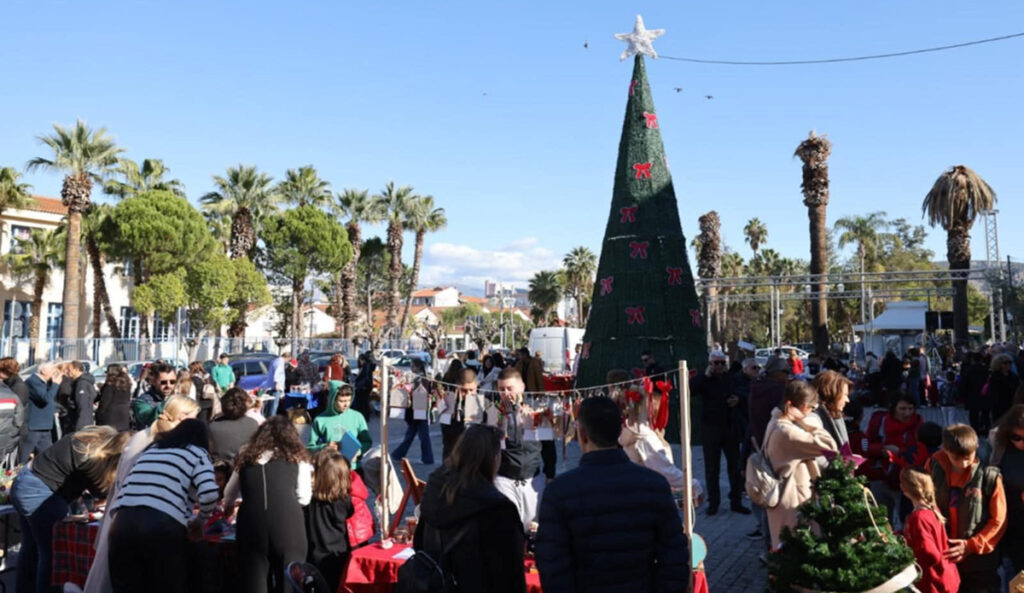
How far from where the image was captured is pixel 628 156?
14141 mm

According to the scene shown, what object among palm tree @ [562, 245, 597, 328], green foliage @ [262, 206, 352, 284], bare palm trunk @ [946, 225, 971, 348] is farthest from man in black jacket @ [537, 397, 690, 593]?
palm tree @ [562, 245, 597, 328]

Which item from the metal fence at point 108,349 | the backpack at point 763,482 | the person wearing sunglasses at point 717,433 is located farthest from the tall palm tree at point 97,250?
the backpack at point 763,482

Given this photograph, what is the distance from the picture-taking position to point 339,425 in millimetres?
6586

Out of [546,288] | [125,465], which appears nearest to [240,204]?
[125,465]

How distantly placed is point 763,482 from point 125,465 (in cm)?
386

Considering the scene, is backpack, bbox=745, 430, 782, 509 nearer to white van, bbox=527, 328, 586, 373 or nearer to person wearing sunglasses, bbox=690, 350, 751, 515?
person wearing sunglasses, bbox=690, 350, 751, 515

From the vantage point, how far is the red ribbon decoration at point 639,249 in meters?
13.8

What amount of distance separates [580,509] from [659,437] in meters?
2.64

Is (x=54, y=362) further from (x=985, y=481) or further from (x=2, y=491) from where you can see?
(x=985, y=481)

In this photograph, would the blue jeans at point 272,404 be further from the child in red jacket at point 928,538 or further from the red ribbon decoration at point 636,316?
the child in red jacket at point 928,538

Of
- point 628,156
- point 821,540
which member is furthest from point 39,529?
point 628,156

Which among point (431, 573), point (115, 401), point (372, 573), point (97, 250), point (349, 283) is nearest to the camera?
point (431, 573)

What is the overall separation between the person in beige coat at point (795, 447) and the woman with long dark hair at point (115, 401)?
7.30m

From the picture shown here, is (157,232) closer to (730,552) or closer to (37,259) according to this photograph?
(37,259)
